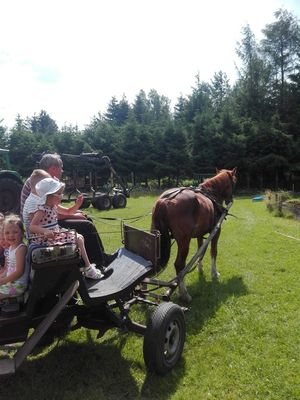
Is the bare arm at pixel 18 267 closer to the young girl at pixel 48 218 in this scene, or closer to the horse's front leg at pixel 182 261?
the young girl at pixel 48 218

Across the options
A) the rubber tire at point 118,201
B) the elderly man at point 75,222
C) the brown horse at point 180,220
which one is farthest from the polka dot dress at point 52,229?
the rubber tire at point 118,201

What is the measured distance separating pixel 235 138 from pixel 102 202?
19.0 meters

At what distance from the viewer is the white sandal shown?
4362 millimetres

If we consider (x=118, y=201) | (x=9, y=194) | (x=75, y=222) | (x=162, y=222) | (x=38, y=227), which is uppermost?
(x=38, y=227)

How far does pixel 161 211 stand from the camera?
611 cm

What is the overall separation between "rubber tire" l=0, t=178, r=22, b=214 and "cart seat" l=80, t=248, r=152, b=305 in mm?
7125

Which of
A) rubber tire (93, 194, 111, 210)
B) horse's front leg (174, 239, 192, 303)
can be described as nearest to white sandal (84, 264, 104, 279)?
horse's front leg (174, 239, 192, 303)

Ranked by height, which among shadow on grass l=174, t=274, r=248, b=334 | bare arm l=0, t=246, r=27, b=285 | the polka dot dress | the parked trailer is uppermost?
the polka dot dress

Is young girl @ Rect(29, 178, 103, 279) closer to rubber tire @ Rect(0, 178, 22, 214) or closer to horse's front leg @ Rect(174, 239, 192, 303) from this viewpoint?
horse's front leg @ Rect(174, 239, 192, 303)

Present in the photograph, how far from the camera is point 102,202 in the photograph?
19.9 metres

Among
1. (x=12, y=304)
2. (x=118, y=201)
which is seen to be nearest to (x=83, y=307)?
(x=12, y=304)

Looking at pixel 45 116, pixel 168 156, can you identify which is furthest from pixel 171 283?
pixel 45 116

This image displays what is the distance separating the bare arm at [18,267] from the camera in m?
3.57

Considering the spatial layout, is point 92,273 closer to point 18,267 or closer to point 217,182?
point 18,267
